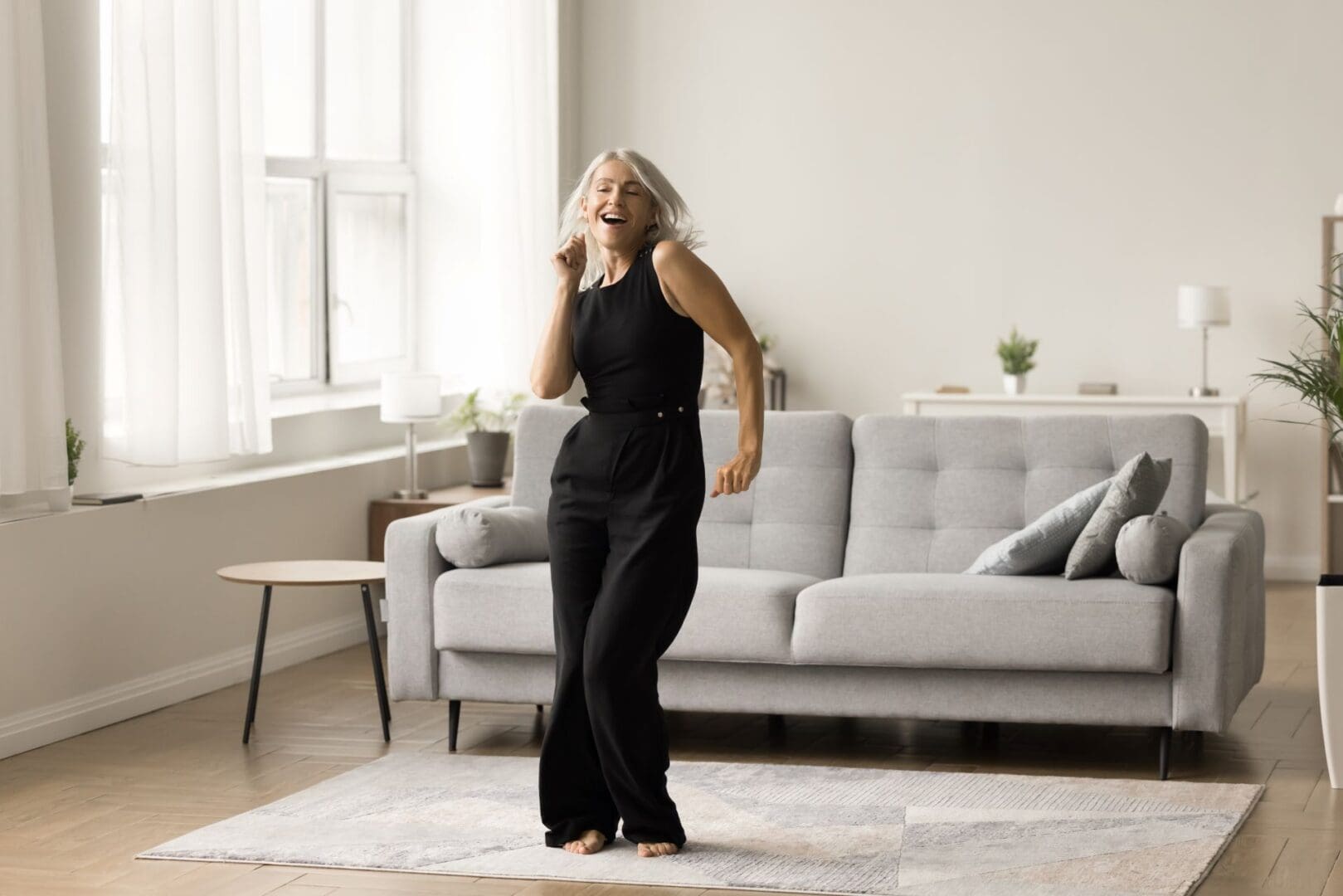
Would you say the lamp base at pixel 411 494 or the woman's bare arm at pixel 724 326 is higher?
the woman's bare arm at pixel 724 326

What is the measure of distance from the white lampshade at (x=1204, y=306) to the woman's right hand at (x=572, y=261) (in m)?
4.65

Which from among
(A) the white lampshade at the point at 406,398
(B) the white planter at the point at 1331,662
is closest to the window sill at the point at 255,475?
(A) the white lampshade at the point at 406,398

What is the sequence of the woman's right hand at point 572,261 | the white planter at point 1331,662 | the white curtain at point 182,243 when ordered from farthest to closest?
the white curtain at point 182,243 → the white planter at point 1331,662 → the woman's right hand at point 572,261

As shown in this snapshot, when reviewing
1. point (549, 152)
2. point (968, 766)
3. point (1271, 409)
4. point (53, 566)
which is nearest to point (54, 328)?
point (53, 566)

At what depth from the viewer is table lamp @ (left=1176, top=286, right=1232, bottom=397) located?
766 centimetres

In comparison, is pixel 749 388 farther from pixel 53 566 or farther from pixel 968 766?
pixel 53 566

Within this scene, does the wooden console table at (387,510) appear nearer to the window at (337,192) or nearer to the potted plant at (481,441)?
the potted plant at (481,441)

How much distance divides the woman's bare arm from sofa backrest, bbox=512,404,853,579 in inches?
59.5

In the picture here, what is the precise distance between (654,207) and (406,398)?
3.03 meters

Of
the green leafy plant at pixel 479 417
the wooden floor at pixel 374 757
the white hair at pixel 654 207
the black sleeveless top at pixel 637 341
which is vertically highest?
the white hair at pixel 654 207

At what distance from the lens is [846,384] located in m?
8.59

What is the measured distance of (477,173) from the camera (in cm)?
804

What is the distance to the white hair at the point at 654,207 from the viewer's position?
3676mm

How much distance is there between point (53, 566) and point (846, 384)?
454 cm
